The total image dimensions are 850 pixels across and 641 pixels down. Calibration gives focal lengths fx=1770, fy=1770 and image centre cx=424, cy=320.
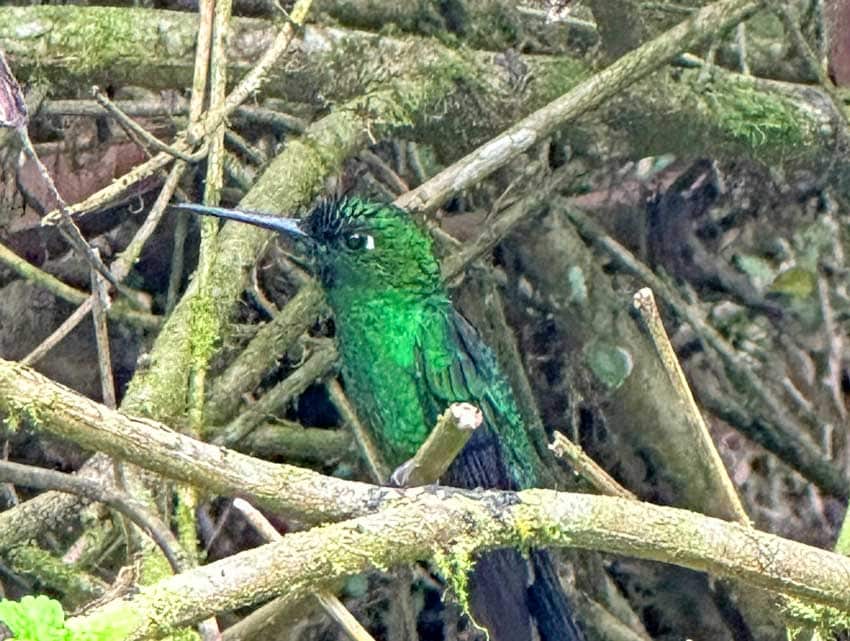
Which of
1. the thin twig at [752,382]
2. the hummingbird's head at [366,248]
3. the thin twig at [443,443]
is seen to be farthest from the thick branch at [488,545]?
the thin twig at [752,382]

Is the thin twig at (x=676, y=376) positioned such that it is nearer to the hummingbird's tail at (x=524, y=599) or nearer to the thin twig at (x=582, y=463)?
the thin twig at (x=582, y=463)

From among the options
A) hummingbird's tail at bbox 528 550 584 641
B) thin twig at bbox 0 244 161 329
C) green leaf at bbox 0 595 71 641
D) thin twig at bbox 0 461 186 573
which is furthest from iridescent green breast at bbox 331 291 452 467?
green leaf at bbox 0 595 71 641

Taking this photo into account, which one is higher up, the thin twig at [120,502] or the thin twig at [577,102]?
the thin twig at [577,102]

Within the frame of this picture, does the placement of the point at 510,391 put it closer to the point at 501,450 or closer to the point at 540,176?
the point at 501,450

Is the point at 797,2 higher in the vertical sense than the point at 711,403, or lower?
higher

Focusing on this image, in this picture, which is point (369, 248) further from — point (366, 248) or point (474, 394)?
point (474, 394)

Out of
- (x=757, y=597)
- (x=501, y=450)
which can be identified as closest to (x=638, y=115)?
(x=501, y=450)

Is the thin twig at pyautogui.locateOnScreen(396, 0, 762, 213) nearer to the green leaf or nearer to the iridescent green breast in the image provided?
the iridescent green breast
